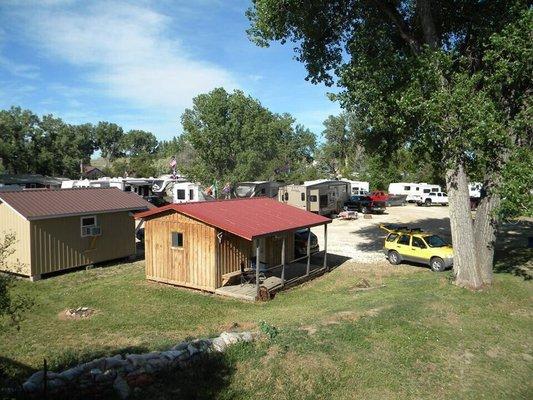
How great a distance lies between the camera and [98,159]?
147m

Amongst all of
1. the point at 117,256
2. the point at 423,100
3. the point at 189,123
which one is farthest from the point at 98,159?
the point at 423,100

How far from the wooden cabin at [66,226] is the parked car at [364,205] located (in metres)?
25.5

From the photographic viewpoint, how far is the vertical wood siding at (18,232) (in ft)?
64.0

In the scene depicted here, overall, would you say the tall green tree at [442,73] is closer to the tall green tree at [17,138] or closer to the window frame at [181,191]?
the window frame at [181,191]

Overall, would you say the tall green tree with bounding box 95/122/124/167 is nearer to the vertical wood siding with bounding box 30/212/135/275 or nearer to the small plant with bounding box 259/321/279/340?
the vertical wood siding with bounding box 30/212/135/275

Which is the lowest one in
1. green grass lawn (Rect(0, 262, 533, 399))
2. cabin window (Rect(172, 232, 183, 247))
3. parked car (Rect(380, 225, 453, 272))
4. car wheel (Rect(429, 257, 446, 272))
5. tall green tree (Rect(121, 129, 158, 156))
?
green grass lawn (Rect(0, 262, 533, 399))

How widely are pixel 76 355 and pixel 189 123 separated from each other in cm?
3671

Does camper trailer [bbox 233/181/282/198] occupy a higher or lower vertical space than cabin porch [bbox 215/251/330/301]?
higher

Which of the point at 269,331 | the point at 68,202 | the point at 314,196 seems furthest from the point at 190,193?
the point at 269,331

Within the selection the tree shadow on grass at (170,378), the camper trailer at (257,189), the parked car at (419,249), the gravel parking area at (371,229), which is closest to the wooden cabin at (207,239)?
the parked car at (419,249)

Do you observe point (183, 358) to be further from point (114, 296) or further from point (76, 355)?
point (114, 296)

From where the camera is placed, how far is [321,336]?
11602 millimetres

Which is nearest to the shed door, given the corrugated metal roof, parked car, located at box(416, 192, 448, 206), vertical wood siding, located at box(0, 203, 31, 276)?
the corrugated metal roof

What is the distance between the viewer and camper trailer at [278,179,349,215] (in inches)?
1556
